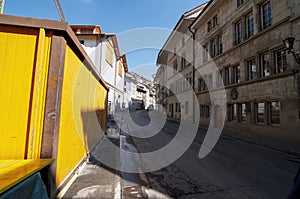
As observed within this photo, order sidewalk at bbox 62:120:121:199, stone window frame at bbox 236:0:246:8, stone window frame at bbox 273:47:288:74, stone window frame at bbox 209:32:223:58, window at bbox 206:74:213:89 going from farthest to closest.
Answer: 1. window at bbox 206:74:213:89
2. stone window frame at bbox 209:32:223:58
3. stone window frame at bbox 236:0:246:8
4. stone window frame at bbox 273:47:288:74
5. sidewalk at bbox 62:120:121:199

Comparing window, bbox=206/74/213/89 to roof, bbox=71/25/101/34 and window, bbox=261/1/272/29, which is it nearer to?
window, bbox=261/1/272/29

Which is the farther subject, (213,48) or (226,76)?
(213,48)

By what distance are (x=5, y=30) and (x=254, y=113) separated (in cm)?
1365

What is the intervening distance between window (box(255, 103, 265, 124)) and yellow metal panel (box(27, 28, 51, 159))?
1275cm

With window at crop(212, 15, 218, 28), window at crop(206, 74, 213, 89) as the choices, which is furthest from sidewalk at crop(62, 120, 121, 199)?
window at crop(212, 15, 218, 28)

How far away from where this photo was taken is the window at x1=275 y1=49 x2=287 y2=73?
10.0 m

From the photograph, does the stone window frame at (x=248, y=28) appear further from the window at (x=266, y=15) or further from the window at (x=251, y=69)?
the window at (x=251, y=69)

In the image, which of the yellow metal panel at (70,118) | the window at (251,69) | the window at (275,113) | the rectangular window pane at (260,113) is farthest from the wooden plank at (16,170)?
the window at (251,69)

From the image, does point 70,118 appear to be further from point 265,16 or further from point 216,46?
point 216,46

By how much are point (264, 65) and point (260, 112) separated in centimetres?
331

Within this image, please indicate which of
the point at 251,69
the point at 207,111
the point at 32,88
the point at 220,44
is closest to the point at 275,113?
the point at 251,69

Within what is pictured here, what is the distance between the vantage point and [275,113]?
10.3 metres

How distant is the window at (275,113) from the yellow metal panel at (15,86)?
489 inches

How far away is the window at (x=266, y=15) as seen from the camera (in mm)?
11312
